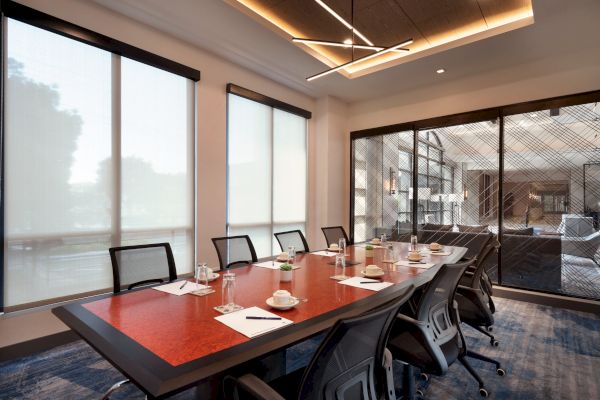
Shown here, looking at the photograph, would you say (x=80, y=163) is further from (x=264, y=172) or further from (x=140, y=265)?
(x=264, y=172)

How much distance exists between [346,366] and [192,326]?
670 mm

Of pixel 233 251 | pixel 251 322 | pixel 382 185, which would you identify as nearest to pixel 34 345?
pixel 233 251

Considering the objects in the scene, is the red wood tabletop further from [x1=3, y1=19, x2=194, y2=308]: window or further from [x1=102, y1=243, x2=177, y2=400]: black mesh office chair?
[x1=3, y1=19, x2=194, y2=308]: window

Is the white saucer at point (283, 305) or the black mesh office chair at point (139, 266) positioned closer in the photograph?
the white saucer at point (283, 305)

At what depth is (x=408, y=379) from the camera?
6.37 feet

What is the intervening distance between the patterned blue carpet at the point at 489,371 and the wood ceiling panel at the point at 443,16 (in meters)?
3.47

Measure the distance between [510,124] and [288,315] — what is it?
4.54 m

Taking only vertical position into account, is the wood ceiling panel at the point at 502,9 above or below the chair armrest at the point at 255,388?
above

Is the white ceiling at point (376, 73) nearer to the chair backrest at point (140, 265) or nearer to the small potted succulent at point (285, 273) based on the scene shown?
the chair backrest at point (140, 265)

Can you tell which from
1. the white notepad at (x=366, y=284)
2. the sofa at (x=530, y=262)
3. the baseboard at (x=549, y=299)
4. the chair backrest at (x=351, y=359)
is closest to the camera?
the chair backrest at (x=351, y=359)

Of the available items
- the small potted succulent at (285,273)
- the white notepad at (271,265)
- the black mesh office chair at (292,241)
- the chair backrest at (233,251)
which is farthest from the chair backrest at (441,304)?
the black mesh office chair at (292,241)

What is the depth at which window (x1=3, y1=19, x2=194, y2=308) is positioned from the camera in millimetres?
2646

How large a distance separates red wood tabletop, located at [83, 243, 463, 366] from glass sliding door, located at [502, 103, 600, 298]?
2.84 metres

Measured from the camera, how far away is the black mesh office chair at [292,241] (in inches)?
134
